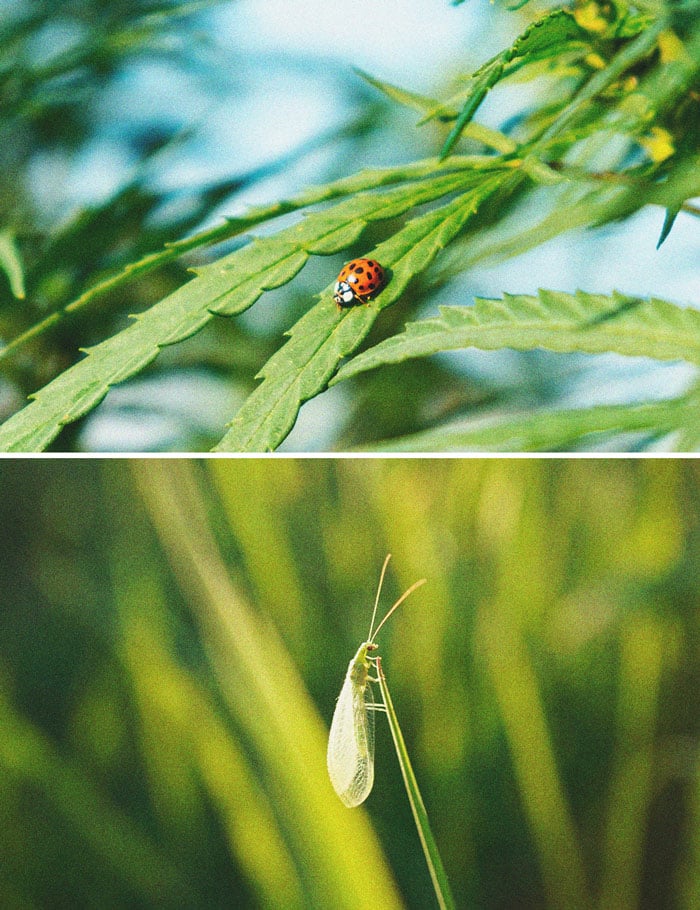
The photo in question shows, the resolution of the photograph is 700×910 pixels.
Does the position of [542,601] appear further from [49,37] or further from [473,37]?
[49,37]

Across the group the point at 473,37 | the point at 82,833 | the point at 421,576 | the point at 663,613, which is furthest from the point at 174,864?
the point at 473,37

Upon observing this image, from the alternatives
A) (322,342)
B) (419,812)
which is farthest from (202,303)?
(419,812)

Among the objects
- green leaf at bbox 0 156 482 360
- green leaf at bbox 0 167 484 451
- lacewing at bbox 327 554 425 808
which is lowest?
lacewing at bbox 327 554 425 808

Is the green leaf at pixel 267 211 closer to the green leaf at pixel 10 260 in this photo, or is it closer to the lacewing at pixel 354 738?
the green leaf at pixel 10 260

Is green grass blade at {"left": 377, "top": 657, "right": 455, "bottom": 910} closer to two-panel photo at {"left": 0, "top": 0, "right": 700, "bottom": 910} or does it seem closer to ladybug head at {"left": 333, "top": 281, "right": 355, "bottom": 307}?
two-panel photo at {"left": 0, "top": 0, "right": 700, "bottom": 910}

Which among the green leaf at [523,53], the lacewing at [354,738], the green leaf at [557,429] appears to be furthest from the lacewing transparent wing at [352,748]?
the green leaf at [523,53]

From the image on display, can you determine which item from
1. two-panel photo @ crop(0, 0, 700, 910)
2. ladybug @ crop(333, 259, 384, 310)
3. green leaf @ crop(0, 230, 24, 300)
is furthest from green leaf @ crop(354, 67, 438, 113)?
green leaf @ crop(0, 230, 24, 300)

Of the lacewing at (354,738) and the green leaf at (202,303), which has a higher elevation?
the green leaf at (202,303)
